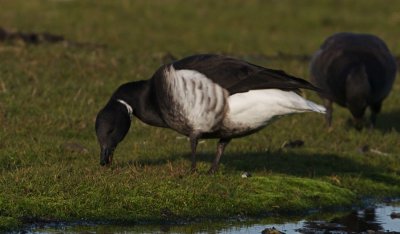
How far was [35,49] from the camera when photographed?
1917cm

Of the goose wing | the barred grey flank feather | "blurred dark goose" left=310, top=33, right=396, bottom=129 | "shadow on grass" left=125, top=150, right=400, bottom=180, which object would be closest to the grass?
"shadow on grass" left=125, top=150, right=400, bottom=180

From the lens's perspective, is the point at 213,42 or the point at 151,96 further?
the point at 213,42

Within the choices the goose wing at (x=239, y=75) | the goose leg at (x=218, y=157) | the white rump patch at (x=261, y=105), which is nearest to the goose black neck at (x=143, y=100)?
the goose wing at (x=239, y=75)

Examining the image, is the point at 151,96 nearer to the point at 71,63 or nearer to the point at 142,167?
the point at 142,167

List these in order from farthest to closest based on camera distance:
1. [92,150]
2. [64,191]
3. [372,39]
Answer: [372,39]
[92,150]
[64,191]

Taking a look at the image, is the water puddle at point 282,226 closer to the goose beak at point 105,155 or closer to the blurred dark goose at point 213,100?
the blurred dark goose at point 213,100

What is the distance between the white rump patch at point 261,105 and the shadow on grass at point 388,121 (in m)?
6.34

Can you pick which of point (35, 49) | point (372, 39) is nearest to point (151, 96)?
point (372, 39)

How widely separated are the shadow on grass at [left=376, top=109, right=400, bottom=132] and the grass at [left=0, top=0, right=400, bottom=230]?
0.12 ft

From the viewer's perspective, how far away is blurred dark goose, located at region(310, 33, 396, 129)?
1599 cm

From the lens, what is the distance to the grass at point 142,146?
10578mm

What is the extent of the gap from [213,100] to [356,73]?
5498 mm

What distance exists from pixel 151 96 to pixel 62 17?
14.4 meters

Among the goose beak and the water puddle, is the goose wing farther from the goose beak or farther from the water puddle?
the water puddle
